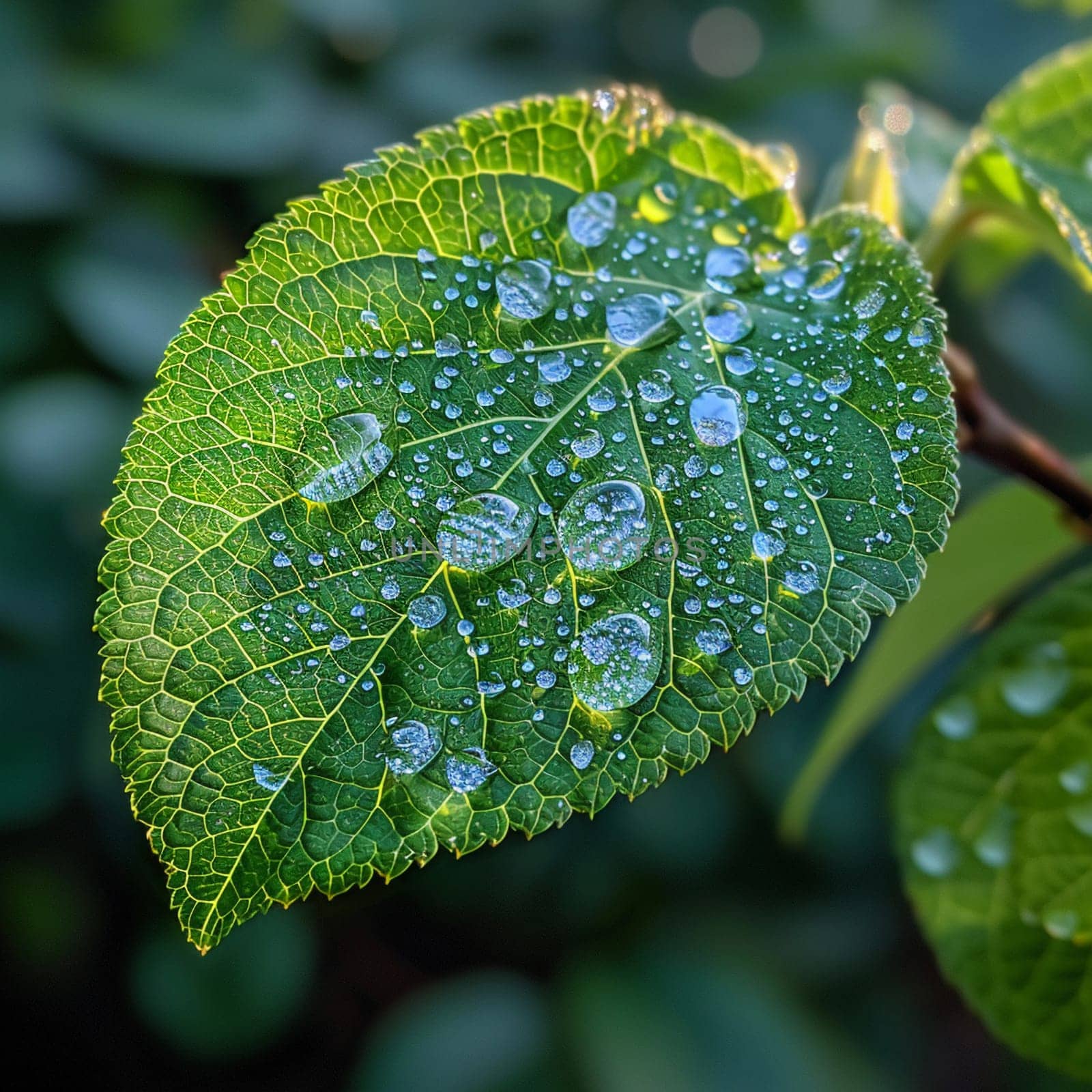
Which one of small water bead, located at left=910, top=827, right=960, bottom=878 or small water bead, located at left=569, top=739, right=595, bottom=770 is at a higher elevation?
small water bead, located at left=569, top=739, right=595, bottom=770

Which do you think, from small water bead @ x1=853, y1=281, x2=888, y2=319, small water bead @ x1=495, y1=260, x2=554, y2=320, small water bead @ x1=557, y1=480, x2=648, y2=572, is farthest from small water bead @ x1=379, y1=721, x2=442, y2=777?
small water bead @ x1=853, y1=281, x2=888, y2=319

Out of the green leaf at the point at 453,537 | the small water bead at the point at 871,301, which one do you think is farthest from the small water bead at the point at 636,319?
the small water bead at the point at 871,301

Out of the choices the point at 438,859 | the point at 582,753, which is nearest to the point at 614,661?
the point at 582,753

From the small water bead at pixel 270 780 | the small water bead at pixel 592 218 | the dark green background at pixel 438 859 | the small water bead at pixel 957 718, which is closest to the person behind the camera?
the small water bead at pixel 270 780

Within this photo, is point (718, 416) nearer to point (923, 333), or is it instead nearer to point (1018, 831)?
point (923, 333)

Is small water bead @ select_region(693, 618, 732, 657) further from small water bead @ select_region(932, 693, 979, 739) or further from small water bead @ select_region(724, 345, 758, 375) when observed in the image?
small water bead @ select_region(932, 693, 979, 739)

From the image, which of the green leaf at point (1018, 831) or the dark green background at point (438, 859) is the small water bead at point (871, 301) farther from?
the dark green background at point (438, 859)
